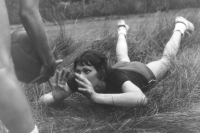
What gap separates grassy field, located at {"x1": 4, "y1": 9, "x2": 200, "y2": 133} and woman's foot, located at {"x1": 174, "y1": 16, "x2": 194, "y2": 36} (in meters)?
0.08

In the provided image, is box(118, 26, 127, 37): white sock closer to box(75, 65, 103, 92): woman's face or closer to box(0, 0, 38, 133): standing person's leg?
box(75, 65, 103, 92): woman's face

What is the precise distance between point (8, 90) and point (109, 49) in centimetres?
208

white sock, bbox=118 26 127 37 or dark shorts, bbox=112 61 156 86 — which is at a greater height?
white sock, bbox=118 26 127 37

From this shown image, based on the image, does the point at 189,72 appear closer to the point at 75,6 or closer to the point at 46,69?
the point at 46,69

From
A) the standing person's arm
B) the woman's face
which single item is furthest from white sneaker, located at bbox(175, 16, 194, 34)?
the standing person's arm

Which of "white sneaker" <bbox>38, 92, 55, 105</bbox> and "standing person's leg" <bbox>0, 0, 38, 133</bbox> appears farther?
"white sneaker" <bbox>38, 92, 55, 105</bbox>

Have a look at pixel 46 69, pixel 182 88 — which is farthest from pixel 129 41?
pixel 46 69

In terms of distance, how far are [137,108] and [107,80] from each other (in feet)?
1.13

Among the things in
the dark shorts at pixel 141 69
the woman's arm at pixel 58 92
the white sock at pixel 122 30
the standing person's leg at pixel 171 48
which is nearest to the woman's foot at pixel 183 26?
the standing person's leg at pixel 171 48

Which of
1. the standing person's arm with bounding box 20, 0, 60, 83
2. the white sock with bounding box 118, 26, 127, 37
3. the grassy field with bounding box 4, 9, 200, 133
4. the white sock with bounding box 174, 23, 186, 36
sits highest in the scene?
the standing person's arm with bounding box 20, 0, 60, 83

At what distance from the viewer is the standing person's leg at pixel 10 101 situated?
131 cm

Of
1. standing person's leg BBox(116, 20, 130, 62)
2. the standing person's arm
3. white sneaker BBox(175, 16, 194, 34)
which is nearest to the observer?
the standing person's arm

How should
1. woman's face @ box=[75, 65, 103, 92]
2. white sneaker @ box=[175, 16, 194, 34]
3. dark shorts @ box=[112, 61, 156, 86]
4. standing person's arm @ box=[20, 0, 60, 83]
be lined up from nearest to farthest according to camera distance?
standing person's arm @ box=[20, 0, 60, 83] → woman's face @ box=[75, 65, 103, 92] → dark shorts @ box=[112, 61, 156, 86] → white sneaker @ box=[175, 16, 194, 34]

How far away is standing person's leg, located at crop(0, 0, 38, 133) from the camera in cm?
131
